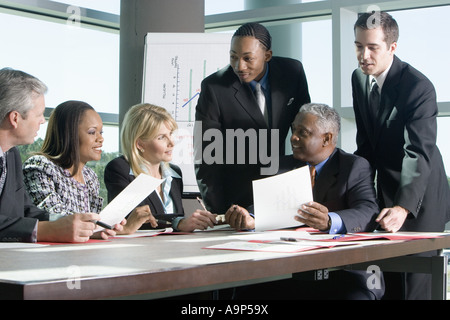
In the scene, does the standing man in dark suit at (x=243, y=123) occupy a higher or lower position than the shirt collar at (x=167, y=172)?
higher

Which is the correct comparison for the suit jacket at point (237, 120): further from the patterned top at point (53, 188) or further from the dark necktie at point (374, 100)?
the patterned top at point (53, 188)

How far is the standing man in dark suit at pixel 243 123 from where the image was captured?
324cm

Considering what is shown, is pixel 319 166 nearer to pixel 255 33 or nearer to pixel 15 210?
pixel 255 33

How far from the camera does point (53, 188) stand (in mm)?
2773

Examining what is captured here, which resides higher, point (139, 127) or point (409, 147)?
point (139, 127)

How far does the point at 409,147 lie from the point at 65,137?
1.63 metres

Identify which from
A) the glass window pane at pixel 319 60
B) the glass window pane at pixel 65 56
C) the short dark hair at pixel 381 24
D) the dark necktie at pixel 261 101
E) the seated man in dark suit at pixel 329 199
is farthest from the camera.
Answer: the glass window pane at pixel 319 60

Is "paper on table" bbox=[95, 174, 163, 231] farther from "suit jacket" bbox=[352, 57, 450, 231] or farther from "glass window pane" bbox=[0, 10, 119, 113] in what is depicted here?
"glass window pane" bbox=[0, 10, 119, 113]

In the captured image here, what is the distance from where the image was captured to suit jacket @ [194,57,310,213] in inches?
128

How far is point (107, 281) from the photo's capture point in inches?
45.7

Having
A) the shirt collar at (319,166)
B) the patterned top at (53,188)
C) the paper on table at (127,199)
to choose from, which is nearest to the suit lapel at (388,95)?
the shirt collar at (319,166)

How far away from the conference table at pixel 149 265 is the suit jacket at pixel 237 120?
979 mm

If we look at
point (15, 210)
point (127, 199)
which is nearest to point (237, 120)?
point (127, 199)
